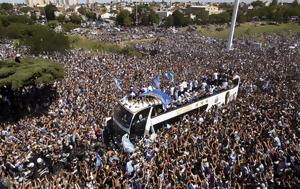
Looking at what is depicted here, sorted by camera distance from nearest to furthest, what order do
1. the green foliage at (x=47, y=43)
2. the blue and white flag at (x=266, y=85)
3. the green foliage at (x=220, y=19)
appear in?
the blue and white flag at (x=266, y=85), the green foliage at (x=47, y=43), the green foliage at (x=220, y=19)

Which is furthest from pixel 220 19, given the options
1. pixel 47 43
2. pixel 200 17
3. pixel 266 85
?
pixel 266 85

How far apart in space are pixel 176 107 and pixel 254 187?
659 cm

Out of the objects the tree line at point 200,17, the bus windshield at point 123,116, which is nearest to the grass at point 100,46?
the bus windshield at point 123,116

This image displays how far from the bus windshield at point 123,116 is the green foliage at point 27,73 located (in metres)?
6.94

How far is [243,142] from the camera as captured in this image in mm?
15750

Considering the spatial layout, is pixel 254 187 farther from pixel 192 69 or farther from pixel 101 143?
pixel 192 69

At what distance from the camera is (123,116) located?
16.5 meters

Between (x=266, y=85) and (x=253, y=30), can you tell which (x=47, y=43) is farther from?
(x=253, y=30)

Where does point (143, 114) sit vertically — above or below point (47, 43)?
above

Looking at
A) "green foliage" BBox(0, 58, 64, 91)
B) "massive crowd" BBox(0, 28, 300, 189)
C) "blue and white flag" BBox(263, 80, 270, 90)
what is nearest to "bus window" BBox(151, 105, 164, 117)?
"massive crowd" BBox(0, 28, 300, 189)

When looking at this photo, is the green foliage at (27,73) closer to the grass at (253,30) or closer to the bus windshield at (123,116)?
the bus windshield at (123,116)

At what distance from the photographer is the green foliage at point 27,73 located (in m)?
20.8

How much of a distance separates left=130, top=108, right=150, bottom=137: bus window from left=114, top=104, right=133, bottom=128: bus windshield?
0.75 feet

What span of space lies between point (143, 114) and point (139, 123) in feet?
1.45
